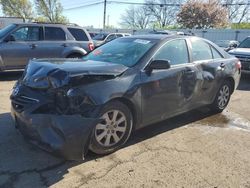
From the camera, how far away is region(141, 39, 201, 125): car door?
15.3 feet

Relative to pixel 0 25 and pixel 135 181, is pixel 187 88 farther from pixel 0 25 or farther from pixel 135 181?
pixel 0 25

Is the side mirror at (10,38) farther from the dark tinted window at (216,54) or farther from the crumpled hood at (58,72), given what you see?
the dark tinted window at (216,54)

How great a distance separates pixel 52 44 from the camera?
10.3 meters

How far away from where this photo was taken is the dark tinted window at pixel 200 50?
5770mm

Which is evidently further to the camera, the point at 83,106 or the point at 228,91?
the point at 228,91

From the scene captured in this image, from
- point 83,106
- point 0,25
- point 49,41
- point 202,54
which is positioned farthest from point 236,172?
point 0,25

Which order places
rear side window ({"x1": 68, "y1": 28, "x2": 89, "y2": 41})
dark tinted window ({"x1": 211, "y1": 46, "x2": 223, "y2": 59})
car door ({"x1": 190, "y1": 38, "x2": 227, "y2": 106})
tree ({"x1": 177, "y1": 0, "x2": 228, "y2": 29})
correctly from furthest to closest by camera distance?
tree ({"x1": 177, "y1": 0, "x2": 228, "y2": 29}), rear side window ({"x1": 68, "y1": 28, "x2": 89, "y2": 41}), dark tinted window ({"x1": 211, "y1": 46, "x2": 223, "y2": 59}), car door ({"x1": 190, "y1": 38, "x2": 227, "y2": 106})

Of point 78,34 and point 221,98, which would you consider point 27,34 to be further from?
point 221,98

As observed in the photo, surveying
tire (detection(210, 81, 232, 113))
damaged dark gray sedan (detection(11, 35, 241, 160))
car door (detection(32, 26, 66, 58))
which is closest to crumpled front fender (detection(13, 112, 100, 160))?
damaged dark gray sedan (detection(11, 35, 241, 160))

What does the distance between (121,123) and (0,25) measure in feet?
98.2

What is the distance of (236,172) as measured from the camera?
4.02 m

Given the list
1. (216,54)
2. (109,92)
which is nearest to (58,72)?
(109,92)

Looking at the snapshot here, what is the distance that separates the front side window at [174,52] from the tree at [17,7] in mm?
59145

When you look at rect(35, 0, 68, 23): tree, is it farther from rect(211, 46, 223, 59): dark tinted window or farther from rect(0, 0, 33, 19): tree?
rect(211, 46, 223, 59): dark tinted window
